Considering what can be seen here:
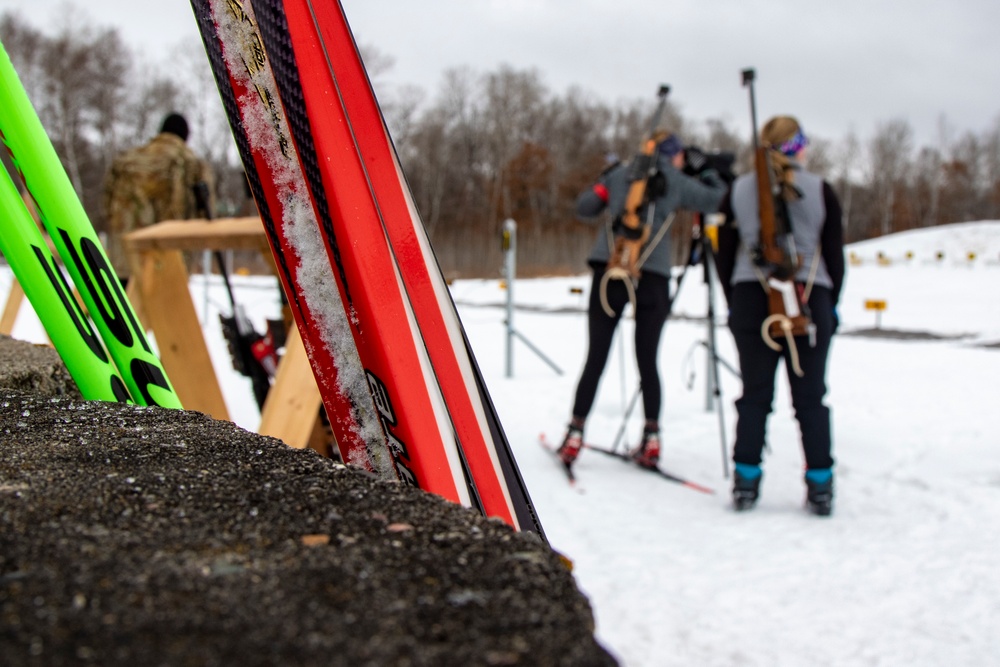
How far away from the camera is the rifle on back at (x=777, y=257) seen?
107 inches

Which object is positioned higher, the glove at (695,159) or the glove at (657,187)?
the glove at (695,159)

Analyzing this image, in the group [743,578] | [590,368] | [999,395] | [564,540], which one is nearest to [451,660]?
[743,578]

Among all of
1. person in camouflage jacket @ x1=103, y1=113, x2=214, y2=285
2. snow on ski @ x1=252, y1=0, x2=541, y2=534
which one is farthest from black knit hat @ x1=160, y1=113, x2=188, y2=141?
snow on ski @ x1=252, y1=0, x2=541, y2=534

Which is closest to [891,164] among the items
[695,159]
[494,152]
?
[494,152]

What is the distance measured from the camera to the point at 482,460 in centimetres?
111

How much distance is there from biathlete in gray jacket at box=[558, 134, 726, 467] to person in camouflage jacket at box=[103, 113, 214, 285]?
116 inches

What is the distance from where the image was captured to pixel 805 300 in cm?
276

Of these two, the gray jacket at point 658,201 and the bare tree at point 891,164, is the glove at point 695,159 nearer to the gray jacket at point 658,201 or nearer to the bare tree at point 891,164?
the gray jacket at point 658,201

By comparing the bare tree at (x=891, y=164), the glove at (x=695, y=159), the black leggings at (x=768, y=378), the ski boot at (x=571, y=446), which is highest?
the bare tree at (x=891, y=164)

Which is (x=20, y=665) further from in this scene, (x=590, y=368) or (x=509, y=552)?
(x=590, y=368)

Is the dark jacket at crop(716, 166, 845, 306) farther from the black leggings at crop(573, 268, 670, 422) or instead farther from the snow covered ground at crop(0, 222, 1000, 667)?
the snow covered ground at crop(0, 222, 1000, 667)

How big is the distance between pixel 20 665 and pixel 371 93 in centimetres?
90

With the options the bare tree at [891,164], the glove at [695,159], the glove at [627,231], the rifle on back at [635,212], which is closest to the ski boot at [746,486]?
the rifle on back at [635,212]

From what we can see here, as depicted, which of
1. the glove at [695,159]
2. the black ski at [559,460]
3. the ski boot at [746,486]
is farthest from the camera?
the glove at [695,159]
